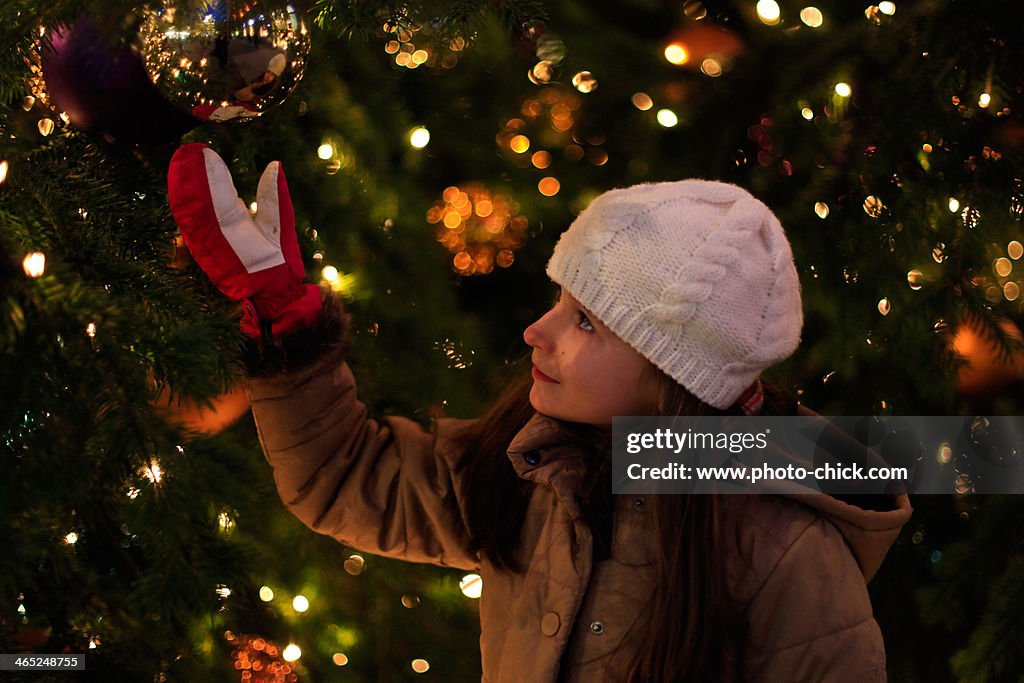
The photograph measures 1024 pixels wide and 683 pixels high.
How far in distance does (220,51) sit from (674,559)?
0.73 meters

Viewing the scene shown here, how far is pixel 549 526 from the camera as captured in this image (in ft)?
4.14

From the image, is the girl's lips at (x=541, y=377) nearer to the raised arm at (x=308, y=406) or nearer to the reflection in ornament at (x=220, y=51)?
the raised arm at (x=308, y=406)

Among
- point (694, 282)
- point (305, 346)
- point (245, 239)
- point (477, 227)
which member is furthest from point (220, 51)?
point (477, 227)

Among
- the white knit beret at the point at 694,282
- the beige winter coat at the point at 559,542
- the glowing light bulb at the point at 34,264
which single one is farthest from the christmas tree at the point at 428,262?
the white knit beret at the point at 694,282

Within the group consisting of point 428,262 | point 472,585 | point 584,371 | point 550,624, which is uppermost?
point 584,371

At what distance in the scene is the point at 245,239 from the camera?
1.05 m

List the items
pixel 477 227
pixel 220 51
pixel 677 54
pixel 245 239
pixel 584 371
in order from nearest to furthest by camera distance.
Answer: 1. pixel 220 51
2. pixel 245 239
3. pixel 584 371
4. pixel 677 54
5. pixel 477 227

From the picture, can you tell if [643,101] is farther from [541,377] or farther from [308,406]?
[308,406]

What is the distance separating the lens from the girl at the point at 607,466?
3.63ft

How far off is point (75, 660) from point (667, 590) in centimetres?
63

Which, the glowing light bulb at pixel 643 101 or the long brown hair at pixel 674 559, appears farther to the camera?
the glowing light bulb at pixel 643 101

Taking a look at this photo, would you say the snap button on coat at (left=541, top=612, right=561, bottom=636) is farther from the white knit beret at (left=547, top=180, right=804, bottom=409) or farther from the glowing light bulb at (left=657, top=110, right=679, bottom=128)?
the glowing light bulb at (left=657, top=110, right=679, bottom=128)

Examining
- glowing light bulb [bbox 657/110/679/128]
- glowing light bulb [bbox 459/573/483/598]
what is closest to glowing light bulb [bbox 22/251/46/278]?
glowing light bulb [bbox 459/573/483/598]

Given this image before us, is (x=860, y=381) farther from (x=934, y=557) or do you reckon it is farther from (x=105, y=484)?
(x=105, y=484)
